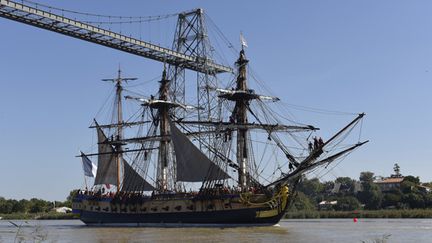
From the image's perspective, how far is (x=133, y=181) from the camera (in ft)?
224

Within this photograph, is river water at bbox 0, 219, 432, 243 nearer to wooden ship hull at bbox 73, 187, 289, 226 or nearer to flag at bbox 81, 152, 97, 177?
wooden ship hull at bbox 73, 187, 289, 226

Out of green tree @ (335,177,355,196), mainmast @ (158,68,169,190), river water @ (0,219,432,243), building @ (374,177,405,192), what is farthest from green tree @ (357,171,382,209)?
river water @ (0,219,432,243)

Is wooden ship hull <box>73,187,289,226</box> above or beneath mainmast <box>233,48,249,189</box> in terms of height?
beneath

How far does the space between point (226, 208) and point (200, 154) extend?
5.72 m

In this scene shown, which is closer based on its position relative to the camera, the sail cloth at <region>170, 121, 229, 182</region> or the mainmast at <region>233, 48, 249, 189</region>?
the sail cloth at <region>170, 121, 229, 182</region>

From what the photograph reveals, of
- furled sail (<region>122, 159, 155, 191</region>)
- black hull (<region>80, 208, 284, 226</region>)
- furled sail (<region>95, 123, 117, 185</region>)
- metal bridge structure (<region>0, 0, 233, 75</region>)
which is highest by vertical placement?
metal bridge structure (<region>0, 0, 233, 75</region>)

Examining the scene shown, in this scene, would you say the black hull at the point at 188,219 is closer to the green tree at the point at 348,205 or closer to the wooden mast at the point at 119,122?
the wooden mast at the point at 119,122

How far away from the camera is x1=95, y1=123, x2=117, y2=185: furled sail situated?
249ft

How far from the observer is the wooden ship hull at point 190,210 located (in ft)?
164

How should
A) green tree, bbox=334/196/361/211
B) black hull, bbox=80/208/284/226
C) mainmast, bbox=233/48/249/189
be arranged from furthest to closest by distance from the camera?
green tree, bbox=334/196/361/211, mainmast, bbox=233/48/249/189, black hull, bbox=80/208/284/226

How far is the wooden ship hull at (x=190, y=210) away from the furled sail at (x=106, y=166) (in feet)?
18.4

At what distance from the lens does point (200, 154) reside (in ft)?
177

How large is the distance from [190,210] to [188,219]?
0.87 meters

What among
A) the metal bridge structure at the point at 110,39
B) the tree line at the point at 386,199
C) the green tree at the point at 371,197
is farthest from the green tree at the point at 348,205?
the metal bridge structure at the point at 110,39
